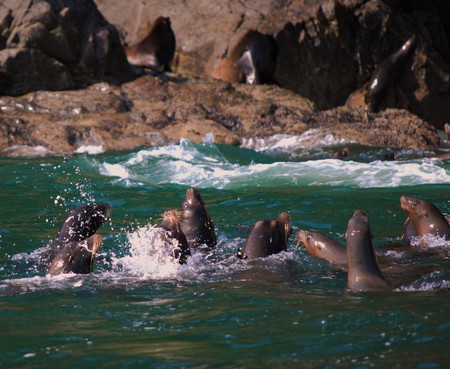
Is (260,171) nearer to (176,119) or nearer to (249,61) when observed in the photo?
(176,119)

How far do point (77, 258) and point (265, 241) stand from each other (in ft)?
5.07

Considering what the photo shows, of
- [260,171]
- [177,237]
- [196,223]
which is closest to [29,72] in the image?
[260,171]

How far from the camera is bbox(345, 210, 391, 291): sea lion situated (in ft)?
19.6

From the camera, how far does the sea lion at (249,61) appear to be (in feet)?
66.2

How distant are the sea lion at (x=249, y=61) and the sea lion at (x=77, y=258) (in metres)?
13.9

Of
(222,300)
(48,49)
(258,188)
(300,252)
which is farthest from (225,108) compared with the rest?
(222,300)

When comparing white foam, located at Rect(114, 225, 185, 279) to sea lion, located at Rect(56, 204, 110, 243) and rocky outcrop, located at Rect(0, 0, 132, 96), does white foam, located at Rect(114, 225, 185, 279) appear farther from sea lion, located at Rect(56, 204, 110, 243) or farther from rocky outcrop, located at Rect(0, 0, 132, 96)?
rocky outcrop, located at Rect(0, 0, 132, 96)

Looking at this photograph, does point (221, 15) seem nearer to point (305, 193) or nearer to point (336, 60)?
point (336, 60)

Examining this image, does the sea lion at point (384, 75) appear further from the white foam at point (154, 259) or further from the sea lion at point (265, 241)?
the white foam at point (154, 259)

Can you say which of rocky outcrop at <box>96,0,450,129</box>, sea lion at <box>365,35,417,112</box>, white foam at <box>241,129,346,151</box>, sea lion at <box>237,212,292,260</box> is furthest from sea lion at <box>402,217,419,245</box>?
sea lion at <box>365,35,417,112</box>

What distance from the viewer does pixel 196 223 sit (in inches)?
305

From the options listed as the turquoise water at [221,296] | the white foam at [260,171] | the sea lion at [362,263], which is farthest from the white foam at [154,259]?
the white foam at [260,171]

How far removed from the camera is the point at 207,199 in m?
11.2

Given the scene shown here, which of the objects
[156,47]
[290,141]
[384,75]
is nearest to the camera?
[290,141]
